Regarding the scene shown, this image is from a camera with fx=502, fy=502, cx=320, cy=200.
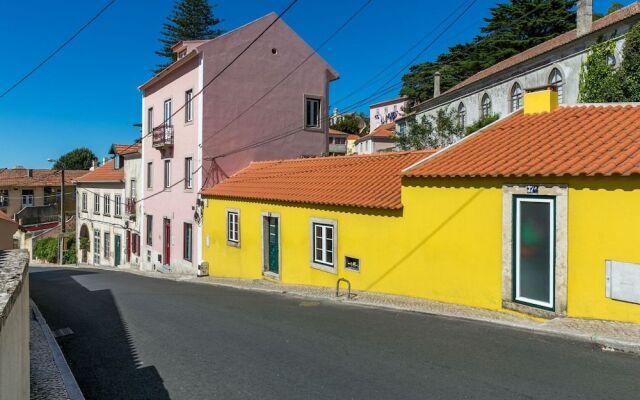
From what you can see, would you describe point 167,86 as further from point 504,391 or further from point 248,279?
point 504,391

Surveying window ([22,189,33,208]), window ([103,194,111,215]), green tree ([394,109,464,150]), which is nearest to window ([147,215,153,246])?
window ([103,194,111,215])

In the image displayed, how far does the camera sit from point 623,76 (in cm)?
2222

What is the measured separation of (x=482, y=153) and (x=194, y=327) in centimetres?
670

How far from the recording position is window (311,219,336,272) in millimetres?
14055

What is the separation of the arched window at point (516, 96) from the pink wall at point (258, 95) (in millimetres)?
15343

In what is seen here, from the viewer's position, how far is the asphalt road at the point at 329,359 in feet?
18.0

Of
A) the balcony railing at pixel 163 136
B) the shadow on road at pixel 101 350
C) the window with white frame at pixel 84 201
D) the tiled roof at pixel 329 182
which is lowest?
the shadow on road at pixel 101 350

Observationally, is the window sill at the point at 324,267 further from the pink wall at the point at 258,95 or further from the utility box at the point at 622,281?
the pink wall at the point at 258,95

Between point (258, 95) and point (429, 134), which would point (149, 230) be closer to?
point (258, 95)

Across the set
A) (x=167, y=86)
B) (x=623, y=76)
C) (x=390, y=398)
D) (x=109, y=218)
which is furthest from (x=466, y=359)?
(x=109, y=218)

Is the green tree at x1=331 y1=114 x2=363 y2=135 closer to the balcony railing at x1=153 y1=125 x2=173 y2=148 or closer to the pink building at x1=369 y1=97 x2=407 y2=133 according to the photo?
the pink building at x1=369 y1=97 x2=407 y2=133

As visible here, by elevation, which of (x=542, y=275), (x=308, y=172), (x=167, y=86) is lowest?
(x=542, y=275)

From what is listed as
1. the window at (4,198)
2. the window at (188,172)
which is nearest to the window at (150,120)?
the window at (188,172)

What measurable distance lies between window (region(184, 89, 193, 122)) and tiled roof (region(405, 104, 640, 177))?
15783mm
